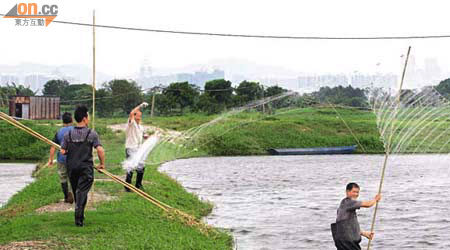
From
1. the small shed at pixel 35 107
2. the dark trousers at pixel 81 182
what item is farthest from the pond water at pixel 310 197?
the small shed at pixel 35 107

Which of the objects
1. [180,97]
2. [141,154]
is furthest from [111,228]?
[180,97]

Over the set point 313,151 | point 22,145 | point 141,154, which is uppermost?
point 141,154

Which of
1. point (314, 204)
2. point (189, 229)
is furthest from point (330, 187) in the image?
point (189, 229)

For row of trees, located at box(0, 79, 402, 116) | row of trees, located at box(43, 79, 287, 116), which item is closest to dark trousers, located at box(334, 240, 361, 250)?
row of trees, located at box(0, 79, 402, 116)

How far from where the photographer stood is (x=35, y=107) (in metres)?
50.4

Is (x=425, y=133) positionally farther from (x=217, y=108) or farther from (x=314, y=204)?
(x=217, y=108)

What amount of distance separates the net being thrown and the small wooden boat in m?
30.1

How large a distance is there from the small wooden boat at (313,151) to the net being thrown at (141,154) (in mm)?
30062

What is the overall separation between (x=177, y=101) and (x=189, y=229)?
39.8m

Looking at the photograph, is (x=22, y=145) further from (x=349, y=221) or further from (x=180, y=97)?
(x=349, y=221)

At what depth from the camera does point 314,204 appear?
21.3 m

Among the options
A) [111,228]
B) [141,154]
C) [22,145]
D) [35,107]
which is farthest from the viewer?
[35,107]

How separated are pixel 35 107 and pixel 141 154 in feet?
124

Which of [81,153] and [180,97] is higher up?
[180,97]
